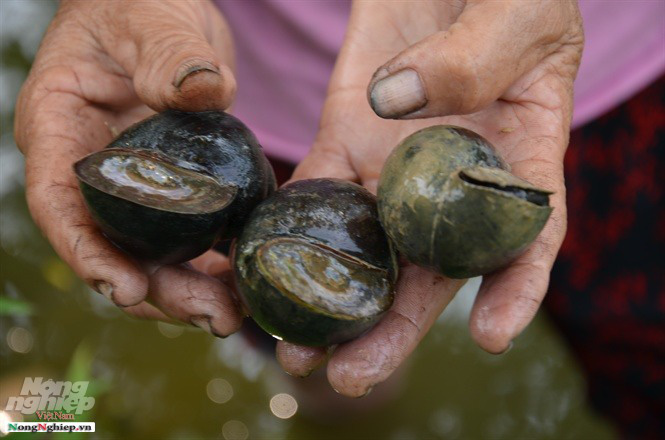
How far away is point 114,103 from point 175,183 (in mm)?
583

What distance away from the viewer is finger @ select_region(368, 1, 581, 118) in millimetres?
1334

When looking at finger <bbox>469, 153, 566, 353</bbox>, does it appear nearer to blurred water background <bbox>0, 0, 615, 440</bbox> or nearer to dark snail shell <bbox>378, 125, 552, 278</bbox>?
dark snail shell <bbox>378, 125, 552, 278</bbox>

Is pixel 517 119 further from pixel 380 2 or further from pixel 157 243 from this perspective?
pixel 157 243

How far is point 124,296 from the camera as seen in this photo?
4.65 feet

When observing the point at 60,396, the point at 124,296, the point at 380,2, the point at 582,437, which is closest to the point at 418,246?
the point at 124,296

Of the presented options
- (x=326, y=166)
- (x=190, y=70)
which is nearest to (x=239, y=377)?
(x=326, y=166)

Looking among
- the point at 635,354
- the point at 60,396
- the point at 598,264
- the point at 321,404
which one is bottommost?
the point at 321,404

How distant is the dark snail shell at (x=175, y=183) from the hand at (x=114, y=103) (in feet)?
0.20

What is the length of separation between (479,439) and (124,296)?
1835mm

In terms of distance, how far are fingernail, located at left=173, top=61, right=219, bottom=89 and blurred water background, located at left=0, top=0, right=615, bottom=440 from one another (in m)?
1.53

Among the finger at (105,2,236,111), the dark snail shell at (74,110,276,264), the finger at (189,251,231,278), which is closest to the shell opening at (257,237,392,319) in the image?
the dark snail shell at (74,110,276,264)
